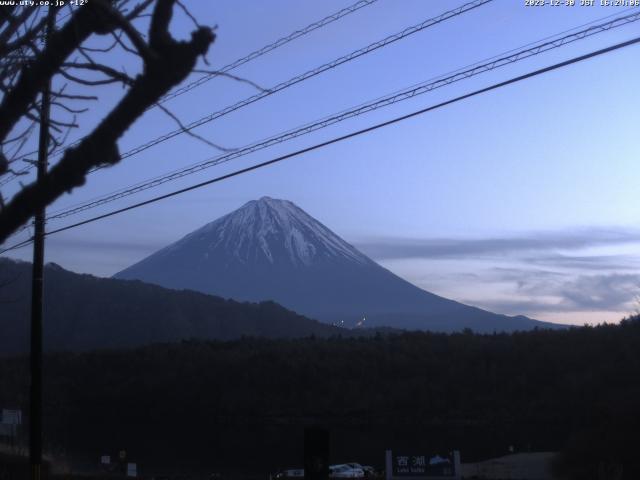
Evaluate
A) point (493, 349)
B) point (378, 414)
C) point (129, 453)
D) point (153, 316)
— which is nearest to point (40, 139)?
point (129, 453)

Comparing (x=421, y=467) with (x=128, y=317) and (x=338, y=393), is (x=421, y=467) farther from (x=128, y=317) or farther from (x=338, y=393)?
(x=128, y=317)

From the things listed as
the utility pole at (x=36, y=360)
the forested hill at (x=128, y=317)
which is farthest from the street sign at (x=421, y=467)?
the forested hill at (x=128, y=317)

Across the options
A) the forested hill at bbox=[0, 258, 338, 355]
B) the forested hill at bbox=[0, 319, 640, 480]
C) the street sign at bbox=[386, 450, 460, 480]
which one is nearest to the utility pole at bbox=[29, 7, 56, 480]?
the street sign at bbox=[386, 450, 460, 480]

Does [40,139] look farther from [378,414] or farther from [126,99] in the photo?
[378,414]

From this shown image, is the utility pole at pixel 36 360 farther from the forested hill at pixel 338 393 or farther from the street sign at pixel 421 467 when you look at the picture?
the forested hill at pixel 338 393

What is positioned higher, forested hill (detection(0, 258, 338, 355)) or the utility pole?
forested hill (detection(0, 258, 338, 355))

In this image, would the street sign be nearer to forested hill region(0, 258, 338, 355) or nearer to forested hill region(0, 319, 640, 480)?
forested hill region(0, 319, 640, 480)
